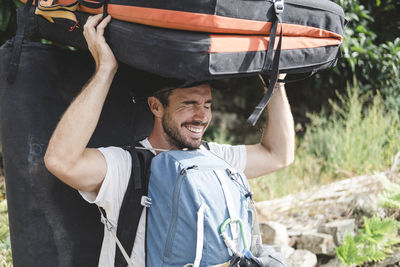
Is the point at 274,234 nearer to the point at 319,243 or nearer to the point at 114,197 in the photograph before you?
the point at 319,243

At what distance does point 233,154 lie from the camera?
2.45 m

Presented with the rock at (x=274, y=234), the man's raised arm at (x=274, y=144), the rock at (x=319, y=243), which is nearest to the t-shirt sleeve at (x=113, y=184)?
the man's raised arm at (x=274, y=144)

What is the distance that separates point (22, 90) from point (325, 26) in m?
1.37

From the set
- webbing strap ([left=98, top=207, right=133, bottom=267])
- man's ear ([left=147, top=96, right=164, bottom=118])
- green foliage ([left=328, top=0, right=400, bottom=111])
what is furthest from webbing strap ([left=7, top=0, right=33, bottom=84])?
green foliage ([left=328, top=0, right=400, bottom=111])

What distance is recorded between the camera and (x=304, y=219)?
14.4ft

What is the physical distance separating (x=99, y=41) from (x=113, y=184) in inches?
23.4

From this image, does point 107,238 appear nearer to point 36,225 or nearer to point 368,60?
point 36,225

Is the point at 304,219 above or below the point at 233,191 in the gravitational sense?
below

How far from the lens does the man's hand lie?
5.89ft

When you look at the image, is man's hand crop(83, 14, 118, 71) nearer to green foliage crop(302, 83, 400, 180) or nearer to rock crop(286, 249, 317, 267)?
rock crop(286, 249, 317, 267)

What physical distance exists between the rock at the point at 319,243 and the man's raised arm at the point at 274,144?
1416 mm

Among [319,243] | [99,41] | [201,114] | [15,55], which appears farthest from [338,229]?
[15,55]

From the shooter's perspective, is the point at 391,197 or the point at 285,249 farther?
the point at 391,197

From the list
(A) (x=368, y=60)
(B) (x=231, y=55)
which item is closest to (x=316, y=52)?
(B) (x=231, y=55)
